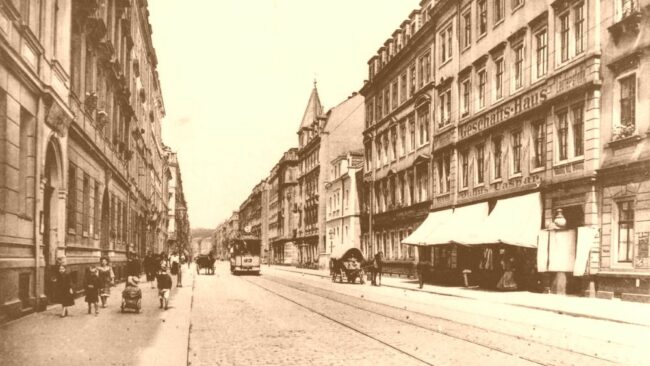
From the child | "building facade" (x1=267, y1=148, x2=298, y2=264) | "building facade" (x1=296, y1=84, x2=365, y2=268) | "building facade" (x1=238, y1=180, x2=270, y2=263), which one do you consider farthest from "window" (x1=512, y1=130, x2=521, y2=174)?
"building facade" (x1=238, y1=180, x2=270, y2=263)

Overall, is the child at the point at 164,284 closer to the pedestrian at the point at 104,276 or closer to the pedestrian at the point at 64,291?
the pedestrian at the point at 104,276

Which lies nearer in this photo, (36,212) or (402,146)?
(36,212)

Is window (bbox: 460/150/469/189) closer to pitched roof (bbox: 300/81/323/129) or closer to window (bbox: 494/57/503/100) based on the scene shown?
window (bbox: 494/57/503/100)

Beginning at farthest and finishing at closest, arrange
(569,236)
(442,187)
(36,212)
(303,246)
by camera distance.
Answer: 1. (303,246)
2. (442,187)
3. (569,236)
4. (36,212)

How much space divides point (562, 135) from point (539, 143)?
70.4 inches

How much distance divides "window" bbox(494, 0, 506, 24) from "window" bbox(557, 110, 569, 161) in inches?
284

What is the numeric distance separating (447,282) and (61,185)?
74.2 ft

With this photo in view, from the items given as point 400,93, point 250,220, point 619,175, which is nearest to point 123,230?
point 400,93

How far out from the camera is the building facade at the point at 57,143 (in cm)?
1442

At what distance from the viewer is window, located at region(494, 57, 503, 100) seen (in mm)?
31341

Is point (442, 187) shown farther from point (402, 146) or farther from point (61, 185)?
point (61, 185)

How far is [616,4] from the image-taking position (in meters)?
22.4

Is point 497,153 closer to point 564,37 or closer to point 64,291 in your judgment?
point 564,37

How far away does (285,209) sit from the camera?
101 m
